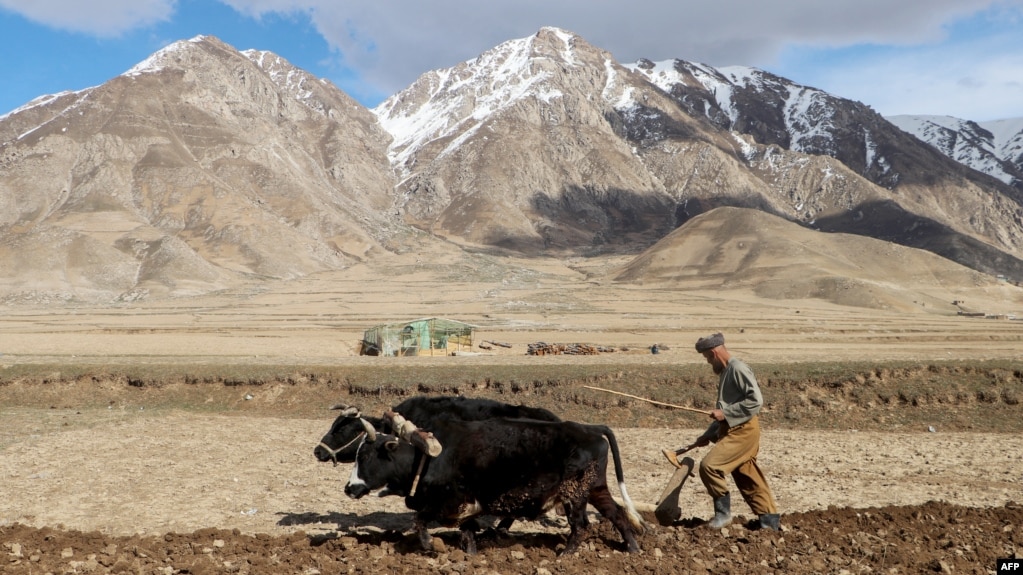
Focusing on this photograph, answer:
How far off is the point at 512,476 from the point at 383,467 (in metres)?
1.92

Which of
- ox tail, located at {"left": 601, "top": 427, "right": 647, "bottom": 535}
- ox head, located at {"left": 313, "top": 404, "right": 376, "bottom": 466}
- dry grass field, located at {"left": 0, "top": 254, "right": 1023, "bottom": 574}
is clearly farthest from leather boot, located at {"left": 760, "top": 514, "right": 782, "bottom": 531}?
ox head, located at {"left": 313, "top": 404, "right": 376, "bottom": 466}

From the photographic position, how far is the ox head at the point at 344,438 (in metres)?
10.0

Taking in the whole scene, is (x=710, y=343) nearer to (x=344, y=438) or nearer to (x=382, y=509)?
(x=344, y=438)

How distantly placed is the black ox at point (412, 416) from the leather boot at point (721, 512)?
2453mm

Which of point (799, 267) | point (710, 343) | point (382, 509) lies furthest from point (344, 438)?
point (799, 267)

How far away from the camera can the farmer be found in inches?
361

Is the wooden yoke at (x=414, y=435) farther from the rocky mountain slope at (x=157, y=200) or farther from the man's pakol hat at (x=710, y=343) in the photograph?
the rocky mountain slope at (x=157, y=200)

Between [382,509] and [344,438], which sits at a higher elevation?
[344,438]

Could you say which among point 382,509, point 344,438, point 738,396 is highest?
point 738,396

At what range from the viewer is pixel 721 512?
948 centimetres

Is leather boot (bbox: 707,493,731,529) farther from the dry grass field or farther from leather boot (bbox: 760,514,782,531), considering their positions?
leather boot (bbox: 760,514,782,531)

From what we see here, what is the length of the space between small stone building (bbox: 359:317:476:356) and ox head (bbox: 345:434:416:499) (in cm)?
2992

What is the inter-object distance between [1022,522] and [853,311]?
7362 cm

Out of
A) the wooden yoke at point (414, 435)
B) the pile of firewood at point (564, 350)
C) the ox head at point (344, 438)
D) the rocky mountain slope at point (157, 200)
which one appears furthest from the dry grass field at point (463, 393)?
the rocky mountain slope at point (157, 200)
